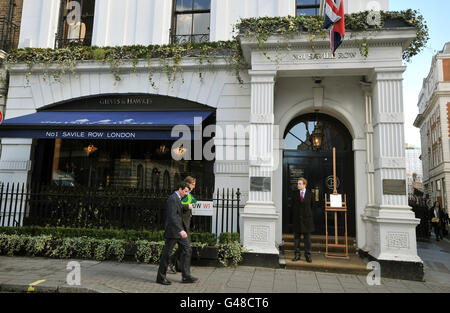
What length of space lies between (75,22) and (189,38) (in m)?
4.52

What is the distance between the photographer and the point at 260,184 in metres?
7.75

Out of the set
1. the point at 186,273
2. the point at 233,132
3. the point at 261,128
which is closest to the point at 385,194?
the point at 261,128

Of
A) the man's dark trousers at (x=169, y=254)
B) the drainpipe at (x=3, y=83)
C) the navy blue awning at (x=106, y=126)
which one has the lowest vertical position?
the man's dark trousers at (x=169, y=254)

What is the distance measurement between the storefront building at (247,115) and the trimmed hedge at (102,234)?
3.56 ft

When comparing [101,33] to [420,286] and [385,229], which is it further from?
[420,286]

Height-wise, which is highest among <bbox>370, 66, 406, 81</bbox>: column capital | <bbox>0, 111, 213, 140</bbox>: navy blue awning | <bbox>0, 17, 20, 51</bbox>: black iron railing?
<bbox>0, 17, 20, 51</bbox>: black iron railing

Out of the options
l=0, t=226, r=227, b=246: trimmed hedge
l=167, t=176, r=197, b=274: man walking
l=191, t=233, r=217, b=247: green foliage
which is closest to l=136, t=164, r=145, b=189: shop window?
l=0, t=226, r=227, b=246: trimmed hedge

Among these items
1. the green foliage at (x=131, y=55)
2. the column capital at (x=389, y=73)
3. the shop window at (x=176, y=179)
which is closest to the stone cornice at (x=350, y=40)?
the column capital at (x=389, y=73)

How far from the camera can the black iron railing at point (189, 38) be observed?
10.1 metres

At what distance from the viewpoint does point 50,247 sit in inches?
311

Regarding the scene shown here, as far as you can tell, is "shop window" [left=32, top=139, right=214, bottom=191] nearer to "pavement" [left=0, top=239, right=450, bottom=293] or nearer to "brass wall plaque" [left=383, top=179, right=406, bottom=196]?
"pavement" [left=0, top=239, right=450, bottom=293]

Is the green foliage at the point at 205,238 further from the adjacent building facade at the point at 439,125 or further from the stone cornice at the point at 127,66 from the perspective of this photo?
the adjacent building facade at the point at 439,125

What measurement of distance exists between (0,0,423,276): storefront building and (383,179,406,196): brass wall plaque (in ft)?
0.08

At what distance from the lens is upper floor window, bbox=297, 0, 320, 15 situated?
32.1 feet
